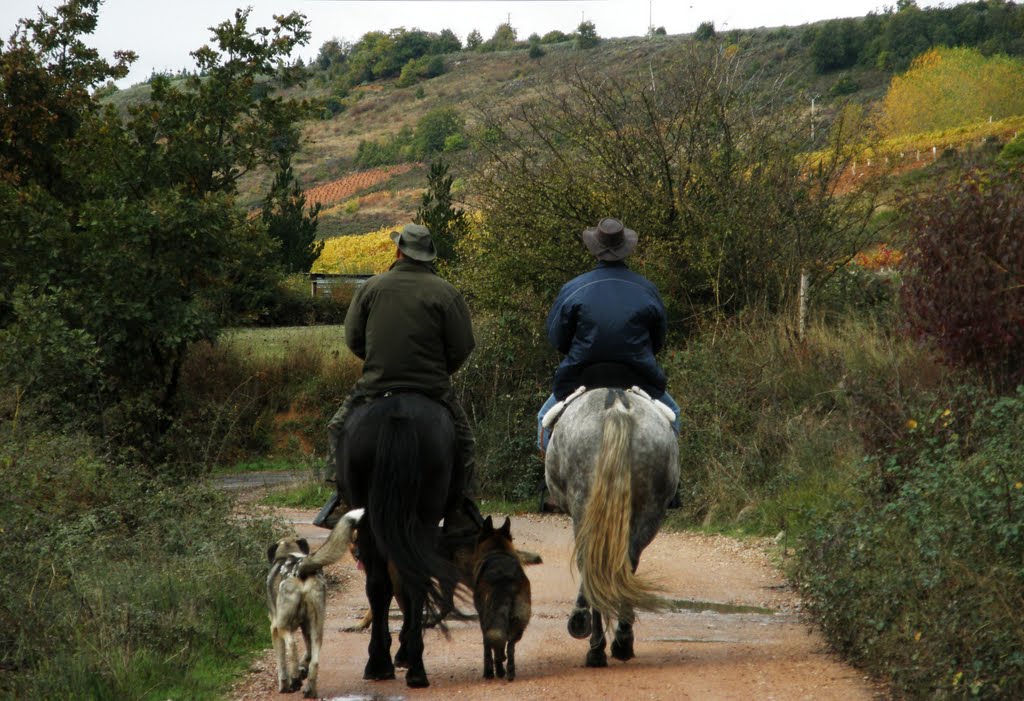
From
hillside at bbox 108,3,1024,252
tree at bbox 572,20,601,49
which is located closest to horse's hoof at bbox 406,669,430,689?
hillside at bbox 108,3,1024,252

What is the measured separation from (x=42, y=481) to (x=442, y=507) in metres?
→ 5.66

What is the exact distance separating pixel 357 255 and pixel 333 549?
2493 inches

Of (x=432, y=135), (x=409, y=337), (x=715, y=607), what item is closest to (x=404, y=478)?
(x=409, y=337)

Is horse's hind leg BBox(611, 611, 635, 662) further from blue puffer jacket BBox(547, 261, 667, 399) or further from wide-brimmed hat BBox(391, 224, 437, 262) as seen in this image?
wide-brimmed hat BBox(391, 224, 437, 262)

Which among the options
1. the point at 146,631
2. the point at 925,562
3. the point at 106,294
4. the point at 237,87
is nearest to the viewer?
the point at 925,562

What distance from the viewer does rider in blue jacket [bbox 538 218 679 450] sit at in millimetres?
9375

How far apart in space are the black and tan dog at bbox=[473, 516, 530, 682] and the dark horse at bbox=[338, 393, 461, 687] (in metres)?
0.30

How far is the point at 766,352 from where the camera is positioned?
64.6 feet

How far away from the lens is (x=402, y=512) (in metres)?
8.37

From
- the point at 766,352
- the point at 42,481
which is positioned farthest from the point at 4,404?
the point at 766,352

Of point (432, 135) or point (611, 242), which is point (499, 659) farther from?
point (432, 135)

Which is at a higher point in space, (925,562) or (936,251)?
(936,251)

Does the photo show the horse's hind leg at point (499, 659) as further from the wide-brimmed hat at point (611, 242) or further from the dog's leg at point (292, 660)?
the wide-brimmed hat at point (611, 242)

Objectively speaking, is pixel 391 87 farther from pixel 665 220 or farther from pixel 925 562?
pixel 925 562
